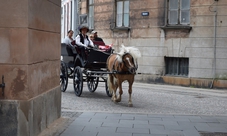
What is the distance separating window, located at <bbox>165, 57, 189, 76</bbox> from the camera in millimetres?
17878

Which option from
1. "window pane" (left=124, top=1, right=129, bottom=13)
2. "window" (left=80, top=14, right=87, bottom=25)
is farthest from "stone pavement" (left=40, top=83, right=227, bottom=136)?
"window" (left=80, top=14, right=87, bottom=25)

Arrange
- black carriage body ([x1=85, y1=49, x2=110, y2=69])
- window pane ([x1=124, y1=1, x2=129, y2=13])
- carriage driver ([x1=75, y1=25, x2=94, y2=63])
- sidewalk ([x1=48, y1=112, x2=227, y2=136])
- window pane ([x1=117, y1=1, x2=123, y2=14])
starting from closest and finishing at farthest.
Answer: sidewalk ([x1=48, y1=112, x2=227, y2=136]) < black carriage body ([x1=85, y1=49, x2=110, y2=69]) < carriage driver ([x1=75, y1=25, x2=94, y2=63]) < window pane ([x1=124, y1=1, x2=129, y2=13]) < window pane ([x1=117, y1=1, x2=123, y2=14])

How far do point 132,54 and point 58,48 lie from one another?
2977 mm

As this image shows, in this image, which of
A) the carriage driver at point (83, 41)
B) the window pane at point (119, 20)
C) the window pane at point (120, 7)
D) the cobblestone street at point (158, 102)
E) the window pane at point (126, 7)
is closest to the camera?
the cobblestone street at point (158, 102)

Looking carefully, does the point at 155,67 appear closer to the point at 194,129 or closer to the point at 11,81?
the point at 194,129

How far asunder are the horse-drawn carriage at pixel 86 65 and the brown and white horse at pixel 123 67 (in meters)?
0.42

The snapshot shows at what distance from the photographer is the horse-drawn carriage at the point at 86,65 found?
41.4ft

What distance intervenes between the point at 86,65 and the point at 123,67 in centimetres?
204

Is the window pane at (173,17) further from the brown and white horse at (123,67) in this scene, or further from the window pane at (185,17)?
the brown and white horse at (123,67)

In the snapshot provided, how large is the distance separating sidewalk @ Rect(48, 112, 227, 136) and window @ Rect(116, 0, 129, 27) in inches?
426

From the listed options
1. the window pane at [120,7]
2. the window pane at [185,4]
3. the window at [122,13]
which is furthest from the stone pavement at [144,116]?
the window pane at [120,7]

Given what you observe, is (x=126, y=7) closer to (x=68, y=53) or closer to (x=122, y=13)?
(x=122, y=13)

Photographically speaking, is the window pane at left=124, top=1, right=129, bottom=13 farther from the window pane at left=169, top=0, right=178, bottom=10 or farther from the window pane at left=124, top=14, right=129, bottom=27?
the window pane at left=169, top=0, right=178, bottom=10

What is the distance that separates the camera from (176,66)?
717 inches
